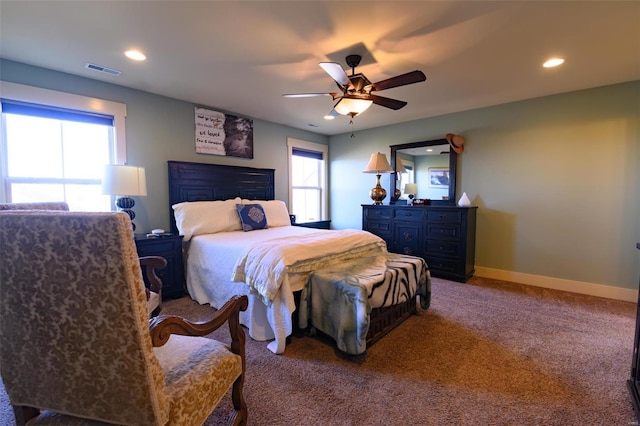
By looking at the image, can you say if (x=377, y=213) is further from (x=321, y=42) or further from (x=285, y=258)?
(x=321, y=42)

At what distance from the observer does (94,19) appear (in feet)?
6.57

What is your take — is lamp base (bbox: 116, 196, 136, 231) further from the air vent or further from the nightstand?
the air vent

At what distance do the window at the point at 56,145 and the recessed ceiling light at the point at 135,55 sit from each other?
2.98 ft

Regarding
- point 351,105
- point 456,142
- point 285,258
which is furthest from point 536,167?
point 285,258

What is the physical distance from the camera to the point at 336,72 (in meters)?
2.18

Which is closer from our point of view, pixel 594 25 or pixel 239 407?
pixel 239 407

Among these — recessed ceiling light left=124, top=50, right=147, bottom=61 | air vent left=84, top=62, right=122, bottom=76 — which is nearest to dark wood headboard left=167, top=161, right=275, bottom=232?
air vent left=84, top=62, right=122, bottom=76

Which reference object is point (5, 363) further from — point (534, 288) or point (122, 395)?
point (534, 288)

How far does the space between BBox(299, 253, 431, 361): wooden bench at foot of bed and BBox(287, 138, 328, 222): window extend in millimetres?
2929

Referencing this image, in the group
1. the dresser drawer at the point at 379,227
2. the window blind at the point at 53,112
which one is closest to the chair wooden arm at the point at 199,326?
the window blind at the point at 53,112

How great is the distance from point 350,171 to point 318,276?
12.0 ft

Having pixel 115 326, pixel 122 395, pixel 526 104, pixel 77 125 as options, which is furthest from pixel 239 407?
pixel 526 104

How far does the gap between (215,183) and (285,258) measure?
237cm

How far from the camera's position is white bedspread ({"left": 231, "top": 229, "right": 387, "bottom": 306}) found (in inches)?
84.9
